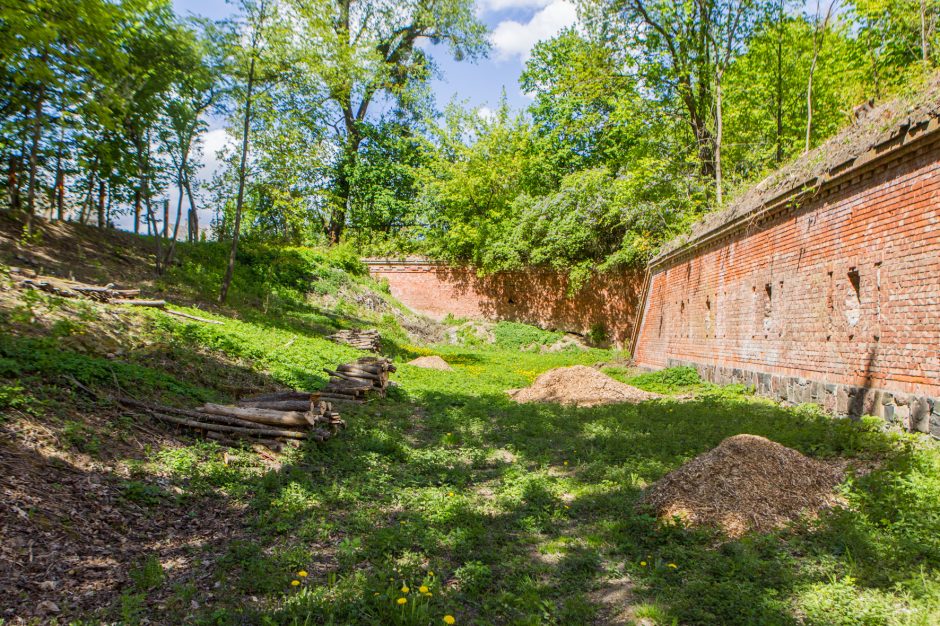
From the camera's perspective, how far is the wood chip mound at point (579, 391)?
11.4 metres

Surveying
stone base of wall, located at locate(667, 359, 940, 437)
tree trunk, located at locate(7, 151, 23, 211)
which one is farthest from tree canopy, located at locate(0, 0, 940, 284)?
stone base of wall, located at locate(667, 359, 940, 437)

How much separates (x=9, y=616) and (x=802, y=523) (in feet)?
19.1

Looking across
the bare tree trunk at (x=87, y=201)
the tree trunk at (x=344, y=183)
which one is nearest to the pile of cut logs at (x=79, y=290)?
the bare tree trunk at (x=87, y=201)

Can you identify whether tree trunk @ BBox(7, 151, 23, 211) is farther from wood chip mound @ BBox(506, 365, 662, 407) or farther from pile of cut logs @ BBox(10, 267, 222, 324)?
wood chip mound @ BBox(506, 365, 662, 407)

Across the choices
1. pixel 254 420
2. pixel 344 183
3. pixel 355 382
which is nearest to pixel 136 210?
pixel 344 183

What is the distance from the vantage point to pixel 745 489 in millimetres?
5016

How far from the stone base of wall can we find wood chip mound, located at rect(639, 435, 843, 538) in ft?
5.71

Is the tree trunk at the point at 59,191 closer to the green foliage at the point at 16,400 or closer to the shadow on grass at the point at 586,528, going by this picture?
the green foliage at the point at 16,400

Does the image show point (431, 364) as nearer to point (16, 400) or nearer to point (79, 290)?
point (79, 290)

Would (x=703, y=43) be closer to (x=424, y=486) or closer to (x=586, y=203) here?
(x=586, y=203)

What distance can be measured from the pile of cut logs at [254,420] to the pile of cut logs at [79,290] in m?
5.21

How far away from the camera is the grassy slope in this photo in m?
3.44

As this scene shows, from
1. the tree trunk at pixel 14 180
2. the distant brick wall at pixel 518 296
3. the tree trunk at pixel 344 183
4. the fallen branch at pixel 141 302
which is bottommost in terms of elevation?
the fallen branch at pixel 141 302

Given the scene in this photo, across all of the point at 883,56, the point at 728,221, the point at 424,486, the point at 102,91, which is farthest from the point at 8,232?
the point at 883,56
